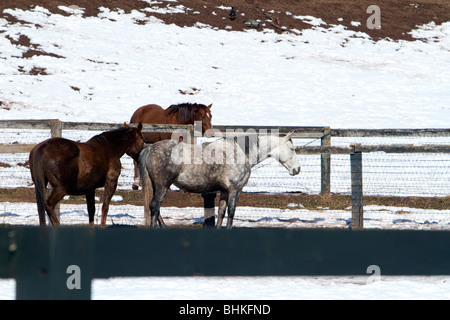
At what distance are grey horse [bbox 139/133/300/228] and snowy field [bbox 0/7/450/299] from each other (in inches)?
188

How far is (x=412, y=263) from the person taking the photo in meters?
3.24

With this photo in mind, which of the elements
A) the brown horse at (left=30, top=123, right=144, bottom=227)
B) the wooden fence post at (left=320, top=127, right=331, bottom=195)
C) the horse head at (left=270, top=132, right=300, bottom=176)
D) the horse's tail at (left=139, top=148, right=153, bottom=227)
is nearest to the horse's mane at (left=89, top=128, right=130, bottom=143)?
the brown horse at (left=30, top=123, right=144, bottom=227)

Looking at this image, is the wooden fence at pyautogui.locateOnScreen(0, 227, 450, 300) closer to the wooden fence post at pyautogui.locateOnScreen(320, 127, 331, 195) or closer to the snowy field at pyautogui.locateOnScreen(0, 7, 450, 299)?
the wooden fence post at pyautogui.locateOnScreen(320, 127, 331, 195)

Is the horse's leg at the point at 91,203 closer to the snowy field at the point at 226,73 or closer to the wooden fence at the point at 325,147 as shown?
the wooden fence at the point at 325,147

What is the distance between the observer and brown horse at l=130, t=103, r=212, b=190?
12430 millimetres

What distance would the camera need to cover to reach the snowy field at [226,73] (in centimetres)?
2489

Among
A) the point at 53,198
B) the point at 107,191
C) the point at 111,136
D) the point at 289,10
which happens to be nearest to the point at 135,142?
the point at 111,136

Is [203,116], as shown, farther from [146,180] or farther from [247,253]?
[247,253]

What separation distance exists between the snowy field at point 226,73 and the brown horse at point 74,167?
563 cm

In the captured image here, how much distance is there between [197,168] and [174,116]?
13.7ft

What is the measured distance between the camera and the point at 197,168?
30.1ft

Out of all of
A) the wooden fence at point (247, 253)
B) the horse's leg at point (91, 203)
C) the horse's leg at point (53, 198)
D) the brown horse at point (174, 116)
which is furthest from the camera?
the brown horse at point (174, 116)

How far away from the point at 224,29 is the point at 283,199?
81.2 feet

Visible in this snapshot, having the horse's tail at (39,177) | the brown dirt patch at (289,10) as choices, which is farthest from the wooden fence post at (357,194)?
the brown dirt patch at (289,10)
